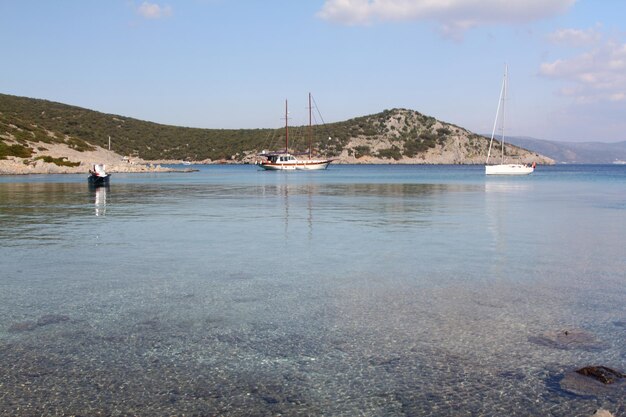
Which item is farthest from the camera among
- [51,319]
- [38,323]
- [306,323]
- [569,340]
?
[51,319]

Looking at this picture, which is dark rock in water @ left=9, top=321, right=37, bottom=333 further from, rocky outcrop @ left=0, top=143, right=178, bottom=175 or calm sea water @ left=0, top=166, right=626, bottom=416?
rocky outcrop @ left=0, top=143, right=178, bottom=175

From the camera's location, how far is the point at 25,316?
29.6 feet

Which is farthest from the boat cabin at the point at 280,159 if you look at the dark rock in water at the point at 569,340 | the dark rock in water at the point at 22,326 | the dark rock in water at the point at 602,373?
the dark rock in water at the point at 602,373

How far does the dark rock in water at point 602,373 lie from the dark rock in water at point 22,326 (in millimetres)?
7681

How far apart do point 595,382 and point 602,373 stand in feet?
0.80

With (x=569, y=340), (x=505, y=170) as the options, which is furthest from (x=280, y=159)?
(x=569, y=340)

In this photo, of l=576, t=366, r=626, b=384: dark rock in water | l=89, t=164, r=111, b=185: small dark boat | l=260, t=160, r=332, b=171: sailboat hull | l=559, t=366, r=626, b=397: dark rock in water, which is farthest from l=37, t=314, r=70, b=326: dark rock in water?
l=260, t=160, r=332, b=171: sailboat hull

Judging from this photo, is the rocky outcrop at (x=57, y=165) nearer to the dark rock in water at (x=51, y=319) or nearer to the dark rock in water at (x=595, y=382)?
the dark rock in water at (x=51, y=319)

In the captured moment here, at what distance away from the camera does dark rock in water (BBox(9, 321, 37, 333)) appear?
27.2 feet

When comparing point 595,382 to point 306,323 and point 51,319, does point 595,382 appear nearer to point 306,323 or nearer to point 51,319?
point 306,323

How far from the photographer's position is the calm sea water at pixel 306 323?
6.09m

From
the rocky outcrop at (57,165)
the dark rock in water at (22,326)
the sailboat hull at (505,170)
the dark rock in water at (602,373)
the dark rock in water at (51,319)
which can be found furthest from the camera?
the sailboat hull at (505,170)

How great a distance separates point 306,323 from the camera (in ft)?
28.8

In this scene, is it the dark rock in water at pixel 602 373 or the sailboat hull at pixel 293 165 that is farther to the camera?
the sailboat hull at pixel 293 165
